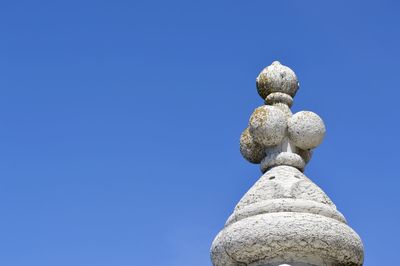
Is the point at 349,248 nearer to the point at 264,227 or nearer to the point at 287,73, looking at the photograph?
the point at 264,227

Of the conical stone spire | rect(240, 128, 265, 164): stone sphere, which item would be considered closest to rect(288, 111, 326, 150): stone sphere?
the conical stone spire

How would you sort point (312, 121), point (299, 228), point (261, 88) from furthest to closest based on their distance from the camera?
point (261, 88), point (312, 121), point (299, 228)

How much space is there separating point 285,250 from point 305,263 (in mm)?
220

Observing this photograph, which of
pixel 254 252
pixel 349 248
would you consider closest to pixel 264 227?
pixel 254 252

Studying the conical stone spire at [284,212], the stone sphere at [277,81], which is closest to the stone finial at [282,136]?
the conical stone spire at [284,212]

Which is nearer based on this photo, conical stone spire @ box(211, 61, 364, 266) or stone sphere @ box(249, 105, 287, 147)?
conical stone spire @ box(211, 61, 364, 266)

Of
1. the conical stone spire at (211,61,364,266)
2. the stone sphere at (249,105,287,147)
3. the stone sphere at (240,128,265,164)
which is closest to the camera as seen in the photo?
the conical stone spire at (211,61,364,266)

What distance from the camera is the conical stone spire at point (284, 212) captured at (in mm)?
6375

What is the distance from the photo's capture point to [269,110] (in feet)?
23.9

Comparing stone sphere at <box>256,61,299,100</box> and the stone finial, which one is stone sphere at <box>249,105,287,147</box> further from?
stone sphere at <box>256,61,299,100</box>

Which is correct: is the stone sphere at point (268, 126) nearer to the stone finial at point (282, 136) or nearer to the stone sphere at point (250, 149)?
the stone finial at point (282, 136)

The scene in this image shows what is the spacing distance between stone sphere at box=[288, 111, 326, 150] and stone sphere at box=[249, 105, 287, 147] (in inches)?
3.5

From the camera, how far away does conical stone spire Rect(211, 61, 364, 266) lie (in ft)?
20.9

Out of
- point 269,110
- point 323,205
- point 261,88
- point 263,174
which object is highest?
point 261,88
